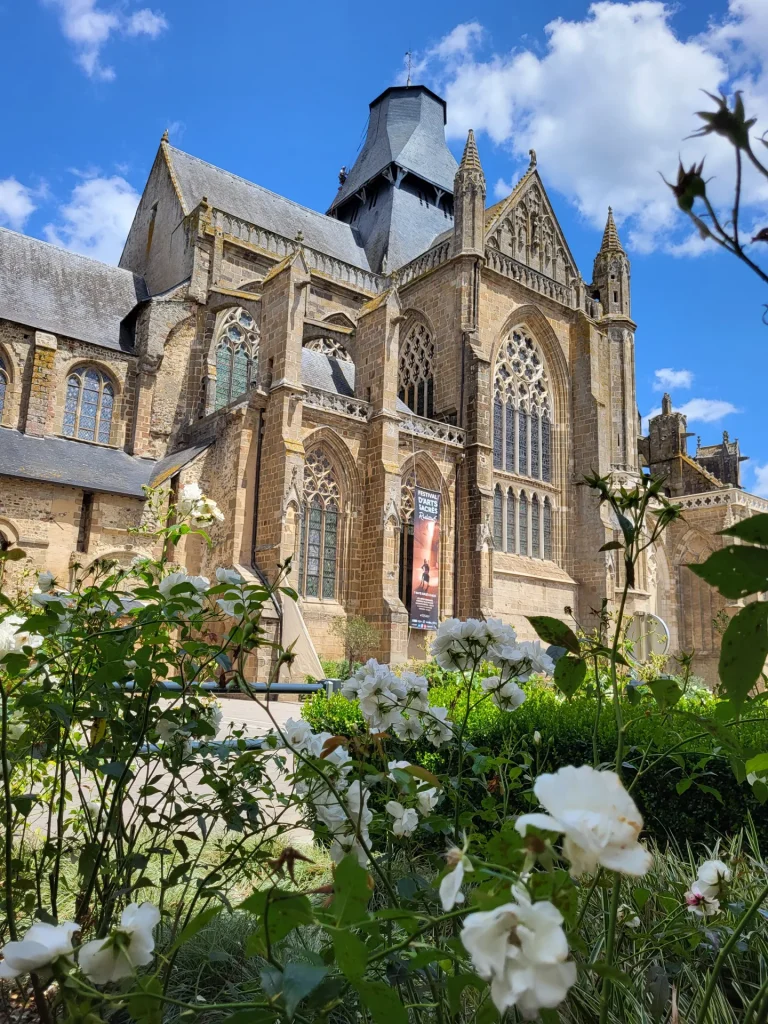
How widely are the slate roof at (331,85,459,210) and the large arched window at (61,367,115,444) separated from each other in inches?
626

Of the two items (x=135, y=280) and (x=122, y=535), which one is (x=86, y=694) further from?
(x=135, y=280)

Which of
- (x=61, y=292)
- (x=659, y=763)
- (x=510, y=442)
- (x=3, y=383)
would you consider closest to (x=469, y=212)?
(x=510, y=442)

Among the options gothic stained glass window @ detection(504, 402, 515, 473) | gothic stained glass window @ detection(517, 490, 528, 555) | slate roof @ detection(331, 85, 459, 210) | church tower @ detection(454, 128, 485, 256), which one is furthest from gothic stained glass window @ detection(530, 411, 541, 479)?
slate roof @ detection(331, 85, 459, 210)

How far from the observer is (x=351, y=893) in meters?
0.99

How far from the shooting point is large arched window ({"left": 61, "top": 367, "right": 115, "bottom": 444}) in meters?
19.2

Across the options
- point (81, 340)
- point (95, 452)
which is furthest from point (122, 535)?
point (81, 340)

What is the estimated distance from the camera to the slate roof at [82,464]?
16266mm

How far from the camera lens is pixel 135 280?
77.2ft

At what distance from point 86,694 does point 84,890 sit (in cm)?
57

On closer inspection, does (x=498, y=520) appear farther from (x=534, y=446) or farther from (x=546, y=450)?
(x=546, y=450)

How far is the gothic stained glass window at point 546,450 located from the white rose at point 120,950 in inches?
943

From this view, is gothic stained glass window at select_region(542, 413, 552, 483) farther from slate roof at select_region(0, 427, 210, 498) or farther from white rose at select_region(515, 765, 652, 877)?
white rose at select_region(515, 765, 652, 877)

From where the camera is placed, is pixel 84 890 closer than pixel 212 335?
Yes

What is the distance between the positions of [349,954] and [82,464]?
60.1 feet
